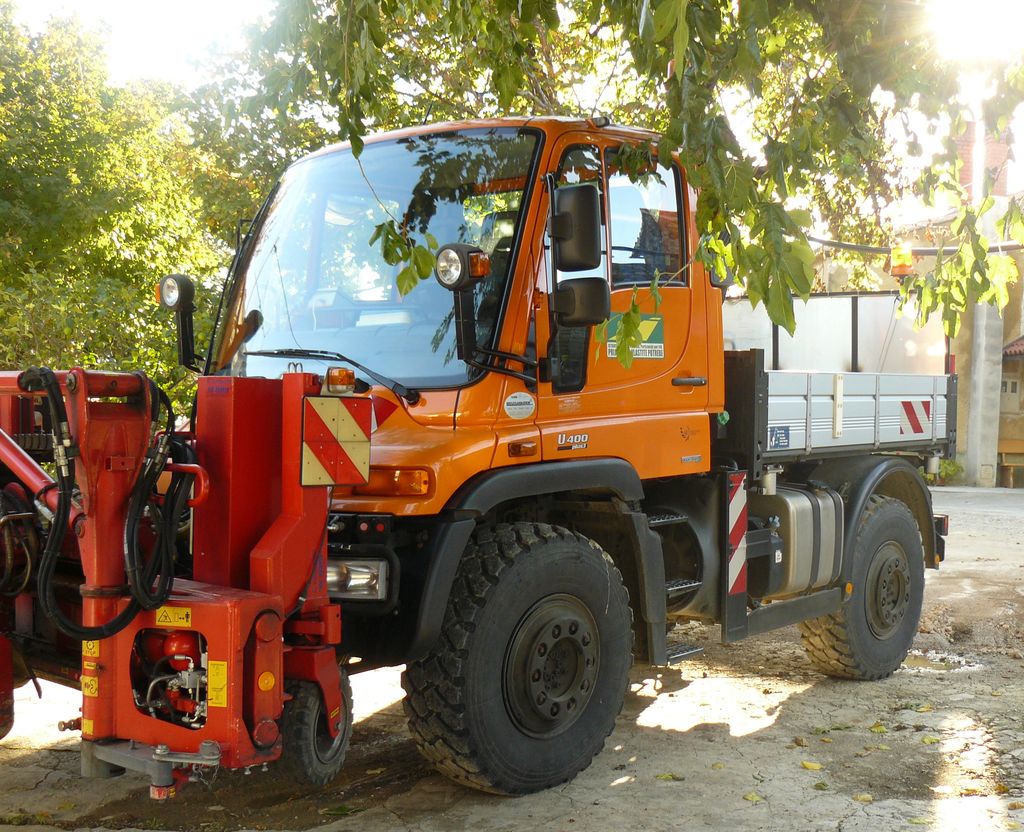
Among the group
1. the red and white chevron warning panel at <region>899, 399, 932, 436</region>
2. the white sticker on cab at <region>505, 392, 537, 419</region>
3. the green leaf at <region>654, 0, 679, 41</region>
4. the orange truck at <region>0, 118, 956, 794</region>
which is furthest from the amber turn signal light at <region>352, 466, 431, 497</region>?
the red and white chevron warning panel at <region>899, 399, 932, 436</region>

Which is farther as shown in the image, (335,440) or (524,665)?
(524,665)

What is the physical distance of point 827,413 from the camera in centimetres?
648

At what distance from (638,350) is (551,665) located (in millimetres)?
1375

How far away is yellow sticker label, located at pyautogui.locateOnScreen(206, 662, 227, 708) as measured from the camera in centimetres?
358

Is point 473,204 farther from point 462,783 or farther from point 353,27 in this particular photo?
point 462,783

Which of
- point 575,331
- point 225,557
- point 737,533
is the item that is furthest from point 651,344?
point 225,557

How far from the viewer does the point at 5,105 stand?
23.2 m

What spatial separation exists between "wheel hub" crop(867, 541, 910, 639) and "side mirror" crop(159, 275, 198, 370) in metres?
4.01

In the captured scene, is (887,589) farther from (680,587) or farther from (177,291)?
(177,291)

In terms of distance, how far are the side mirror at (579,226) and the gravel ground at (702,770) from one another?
2085 mm

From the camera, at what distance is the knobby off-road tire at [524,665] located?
14.1 feet

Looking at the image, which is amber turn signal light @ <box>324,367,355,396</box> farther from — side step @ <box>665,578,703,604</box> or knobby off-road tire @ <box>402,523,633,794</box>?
side step @ <box>665,578,703,604</box>

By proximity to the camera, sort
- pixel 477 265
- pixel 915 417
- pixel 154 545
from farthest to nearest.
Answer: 1. pixel 915 417
2. pixel 477 265
3. pixel 154 545

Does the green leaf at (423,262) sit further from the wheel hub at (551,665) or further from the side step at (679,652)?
the side step at (679,652)
